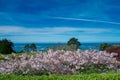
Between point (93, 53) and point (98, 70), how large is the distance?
4.05 ft

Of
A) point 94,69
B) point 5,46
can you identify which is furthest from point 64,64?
point 5,46

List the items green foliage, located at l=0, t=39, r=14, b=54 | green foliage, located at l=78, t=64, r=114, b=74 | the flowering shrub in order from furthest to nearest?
green foliage, located at l=0, t=39, r=14, b=54
green foliage, located at l=78, t=64, r=114, b=74
the flowering shrub

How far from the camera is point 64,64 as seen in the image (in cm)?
1205

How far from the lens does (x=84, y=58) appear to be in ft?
39.7

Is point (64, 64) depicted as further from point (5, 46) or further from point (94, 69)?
point (5, 46)

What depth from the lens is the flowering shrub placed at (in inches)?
435

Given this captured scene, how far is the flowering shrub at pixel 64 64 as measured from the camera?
36.3ft

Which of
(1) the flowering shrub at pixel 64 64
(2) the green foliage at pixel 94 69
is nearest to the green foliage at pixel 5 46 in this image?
(1) the flowering shrub at pixel 64 64

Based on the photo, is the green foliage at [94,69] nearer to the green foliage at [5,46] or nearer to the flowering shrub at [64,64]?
the flowering shrub at [64,64]

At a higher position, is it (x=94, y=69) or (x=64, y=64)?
(x=64, y=64)

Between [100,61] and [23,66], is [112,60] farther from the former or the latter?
[23,66]

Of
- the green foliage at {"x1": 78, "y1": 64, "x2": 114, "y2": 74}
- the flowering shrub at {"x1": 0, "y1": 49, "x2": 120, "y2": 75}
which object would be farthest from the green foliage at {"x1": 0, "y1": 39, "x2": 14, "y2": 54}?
the green foliage at {"x1": 78, "y1": 64, "x2": 114, "y2": 74}

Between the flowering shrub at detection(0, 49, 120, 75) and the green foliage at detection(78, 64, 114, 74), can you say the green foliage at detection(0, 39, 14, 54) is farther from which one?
the green foliage at detection(78, 64, 114, 74)

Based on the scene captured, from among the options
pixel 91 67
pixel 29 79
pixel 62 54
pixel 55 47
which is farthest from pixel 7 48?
pixel 29 79
